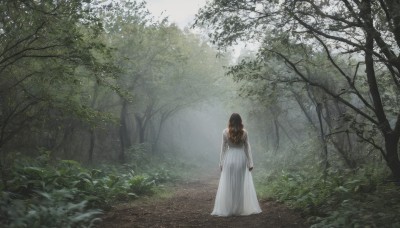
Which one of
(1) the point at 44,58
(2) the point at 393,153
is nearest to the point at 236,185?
(2) the point at 393,153

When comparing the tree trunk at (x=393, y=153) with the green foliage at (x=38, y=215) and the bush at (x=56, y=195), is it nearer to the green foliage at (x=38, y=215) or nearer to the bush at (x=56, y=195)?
the bush at (x=56, y=195)

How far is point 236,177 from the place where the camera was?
826 cm

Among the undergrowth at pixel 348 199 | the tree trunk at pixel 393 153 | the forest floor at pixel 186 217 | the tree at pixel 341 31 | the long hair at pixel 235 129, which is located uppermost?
the tree at pixel 341 31

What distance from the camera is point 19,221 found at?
4.83m

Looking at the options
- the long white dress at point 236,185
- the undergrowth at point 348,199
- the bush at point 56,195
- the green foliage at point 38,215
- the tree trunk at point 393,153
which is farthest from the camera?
the long white dress at point 236,185

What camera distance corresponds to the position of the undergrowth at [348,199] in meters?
5.59

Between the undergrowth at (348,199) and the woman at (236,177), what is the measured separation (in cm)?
107

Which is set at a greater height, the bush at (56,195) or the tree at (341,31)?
the tree at (341,31)

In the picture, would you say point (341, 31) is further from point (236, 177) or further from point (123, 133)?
point (123, 133)

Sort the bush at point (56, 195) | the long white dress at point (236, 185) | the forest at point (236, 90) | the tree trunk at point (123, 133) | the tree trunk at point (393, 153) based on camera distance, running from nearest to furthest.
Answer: the bush at point (56, 195) < the forest at point (236, 90) < the tree trunk at point (393, 153) < the long white dress at point (236, 185) < the tree trunk at point (123, 133)

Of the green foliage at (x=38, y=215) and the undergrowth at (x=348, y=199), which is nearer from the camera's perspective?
the green foliage at (x=38, y=215)

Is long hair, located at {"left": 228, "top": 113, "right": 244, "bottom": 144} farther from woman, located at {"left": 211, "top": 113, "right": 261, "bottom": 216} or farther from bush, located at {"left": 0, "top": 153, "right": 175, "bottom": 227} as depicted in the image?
bush, located at {"left": 0, "top": 153, "right": 175, "bottom": 227}

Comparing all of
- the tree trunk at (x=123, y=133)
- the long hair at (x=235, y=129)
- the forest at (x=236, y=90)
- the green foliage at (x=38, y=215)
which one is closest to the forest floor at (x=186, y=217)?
the forest at (x=236, y=90)

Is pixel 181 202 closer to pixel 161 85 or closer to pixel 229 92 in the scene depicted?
pixel 161 85
